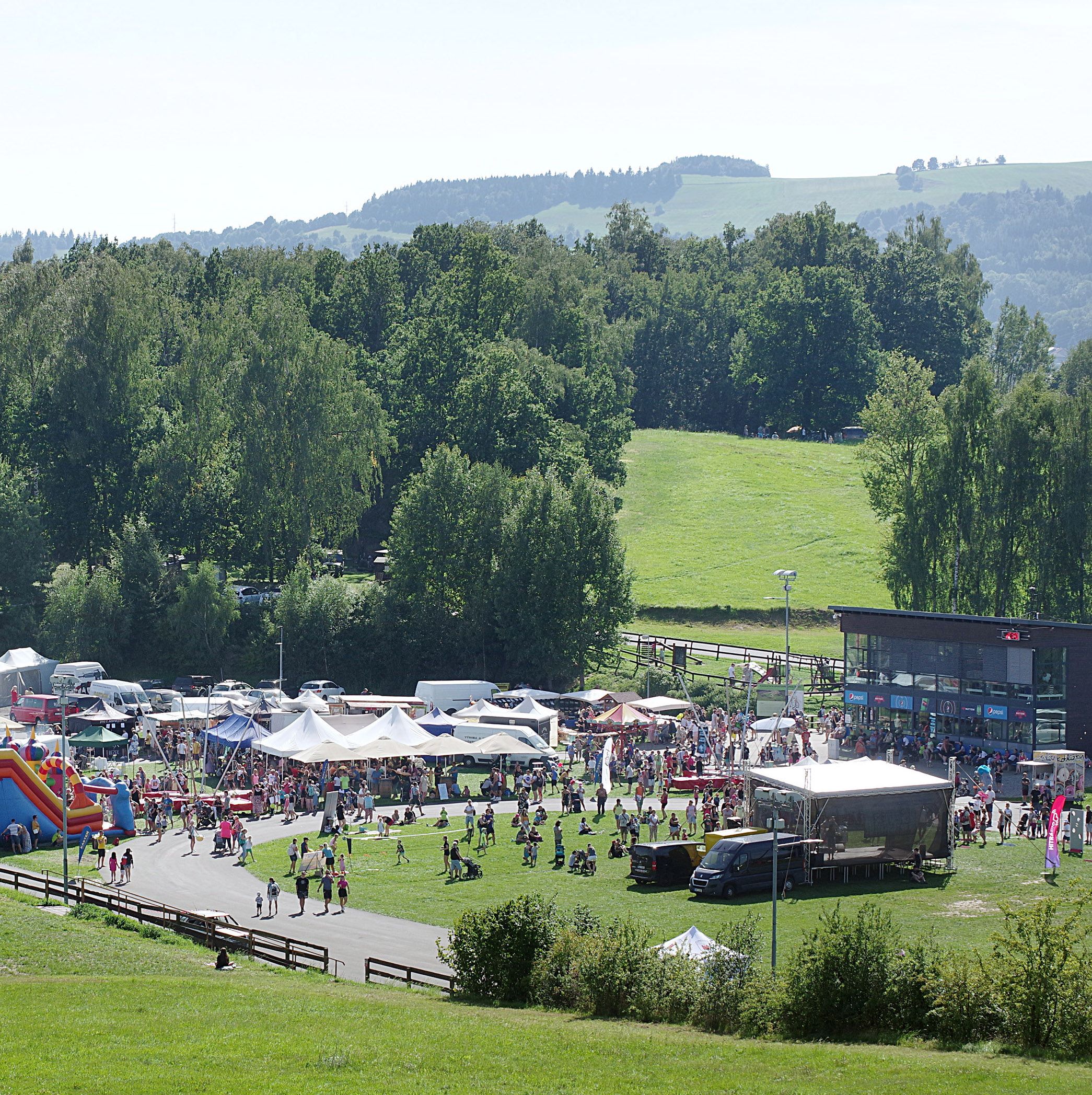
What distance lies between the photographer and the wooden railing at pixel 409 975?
25467 mm

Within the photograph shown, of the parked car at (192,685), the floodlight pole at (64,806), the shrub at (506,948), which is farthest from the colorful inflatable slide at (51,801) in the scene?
the parked car at (192,685)

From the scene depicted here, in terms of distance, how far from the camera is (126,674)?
75.4 m

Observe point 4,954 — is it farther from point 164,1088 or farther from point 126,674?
point 126,674

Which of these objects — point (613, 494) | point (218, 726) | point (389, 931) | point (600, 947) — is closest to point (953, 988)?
point (600, 947)

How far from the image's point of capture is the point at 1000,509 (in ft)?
232

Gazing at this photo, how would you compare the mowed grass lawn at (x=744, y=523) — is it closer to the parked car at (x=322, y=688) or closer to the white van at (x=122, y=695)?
the parked car at (x=322, y=688)

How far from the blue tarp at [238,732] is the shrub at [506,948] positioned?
27.3 metres

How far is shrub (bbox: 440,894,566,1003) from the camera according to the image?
80.2 ft

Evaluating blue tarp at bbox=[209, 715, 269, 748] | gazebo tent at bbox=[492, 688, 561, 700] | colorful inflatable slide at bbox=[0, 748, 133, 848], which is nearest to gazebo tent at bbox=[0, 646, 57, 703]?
blue tarp at bbox=[209, 715, 269, 748]

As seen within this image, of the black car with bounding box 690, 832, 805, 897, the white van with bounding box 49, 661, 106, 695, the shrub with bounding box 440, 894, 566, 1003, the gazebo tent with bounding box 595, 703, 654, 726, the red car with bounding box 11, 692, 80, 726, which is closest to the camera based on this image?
the shrub with bounding box 440, 894, 566, 1003

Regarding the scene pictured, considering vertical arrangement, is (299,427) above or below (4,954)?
above

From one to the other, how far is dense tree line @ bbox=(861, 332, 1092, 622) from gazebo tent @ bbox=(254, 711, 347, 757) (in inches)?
1376

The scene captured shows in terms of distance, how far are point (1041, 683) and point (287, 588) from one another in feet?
125

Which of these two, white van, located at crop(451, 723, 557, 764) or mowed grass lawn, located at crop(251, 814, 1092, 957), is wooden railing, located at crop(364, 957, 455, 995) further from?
white van, located at crop(451, 723, 557, 764)
